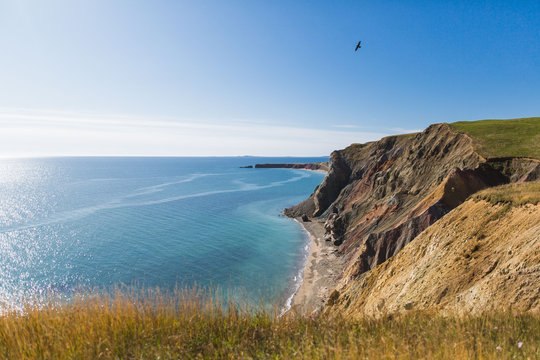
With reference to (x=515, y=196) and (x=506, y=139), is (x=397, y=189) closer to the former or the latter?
(x=506, y=139)

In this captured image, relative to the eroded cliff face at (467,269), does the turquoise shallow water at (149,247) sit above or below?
below

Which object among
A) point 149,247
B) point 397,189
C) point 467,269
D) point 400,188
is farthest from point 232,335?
point 149,247

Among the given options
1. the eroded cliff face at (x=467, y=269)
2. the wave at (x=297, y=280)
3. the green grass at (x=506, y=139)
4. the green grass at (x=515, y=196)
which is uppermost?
the green grass at (x=506, y=139)

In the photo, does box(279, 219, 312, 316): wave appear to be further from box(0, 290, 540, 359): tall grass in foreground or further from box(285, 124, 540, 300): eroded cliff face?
box(0, 290, 540, 359): tall grass in foreground

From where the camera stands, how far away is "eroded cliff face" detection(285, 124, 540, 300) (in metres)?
20.0

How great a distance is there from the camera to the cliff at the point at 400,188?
20.0 metres

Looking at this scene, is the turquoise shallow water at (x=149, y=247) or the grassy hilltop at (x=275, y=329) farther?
the turquoise shallow water at (x=149, y=247)

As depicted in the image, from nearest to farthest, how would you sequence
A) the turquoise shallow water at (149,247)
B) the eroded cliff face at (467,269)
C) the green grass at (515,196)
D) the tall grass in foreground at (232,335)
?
the tall grass in foreground at (232,335)
the eroded cliff face at (467,269)
the green grass at (515,196)
the turquoise shallow water at (149,247)

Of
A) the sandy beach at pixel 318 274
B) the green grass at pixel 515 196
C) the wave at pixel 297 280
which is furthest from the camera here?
the sandy beach at pixel 318 274

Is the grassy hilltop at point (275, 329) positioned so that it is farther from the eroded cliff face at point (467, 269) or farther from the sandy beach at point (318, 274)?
the sandy beach at point (318, 274)

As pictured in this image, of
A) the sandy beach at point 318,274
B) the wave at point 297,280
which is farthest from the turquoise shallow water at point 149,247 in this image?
the sandy beach at point 318,274

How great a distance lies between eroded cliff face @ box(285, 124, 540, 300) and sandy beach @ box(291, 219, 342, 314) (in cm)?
133

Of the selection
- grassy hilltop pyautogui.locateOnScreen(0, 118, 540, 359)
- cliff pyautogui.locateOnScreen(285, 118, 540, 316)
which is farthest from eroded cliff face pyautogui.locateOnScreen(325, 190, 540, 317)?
cliff pyautogui.locateOnScreen(285, 118, 540, 316)

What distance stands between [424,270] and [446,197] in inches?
450
